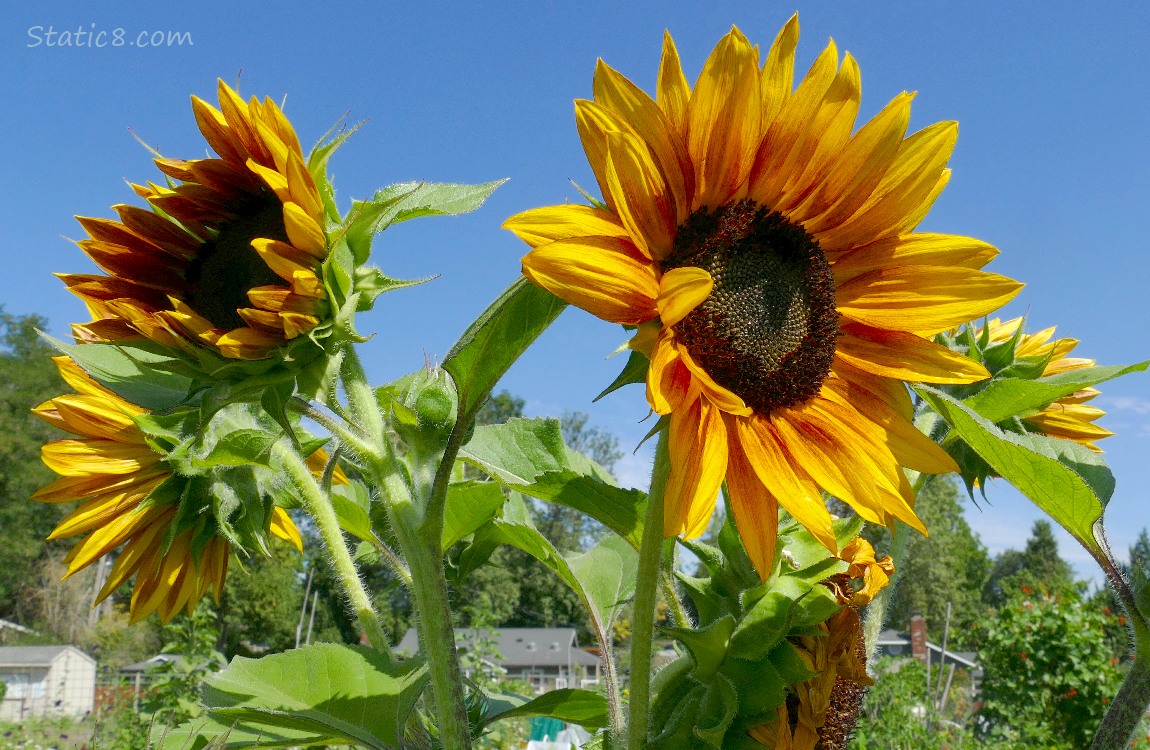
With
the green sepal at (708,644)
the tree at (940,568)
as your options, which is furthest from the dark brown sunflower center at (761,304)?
the tree at (940,568)

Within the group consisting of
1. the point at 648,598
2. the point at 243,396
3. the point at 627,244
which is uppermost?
the point at 627,244

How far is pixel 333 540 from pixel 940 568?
35.6 m

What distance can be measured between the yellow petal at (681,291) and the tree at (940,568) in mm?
29543

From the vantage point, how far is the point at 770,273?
1.07 meters

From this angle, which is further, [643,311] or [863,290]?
[863,290]

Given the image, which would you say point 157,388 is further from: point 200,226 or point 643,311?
point 643,311

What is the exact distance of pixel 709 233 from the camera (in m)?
1.02

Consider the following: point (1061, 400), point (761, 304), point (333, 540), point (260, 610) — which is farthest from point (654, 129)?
point (260, 610)

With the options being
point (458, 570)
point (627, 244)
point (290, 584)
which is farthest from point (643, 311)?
point (290, 584)

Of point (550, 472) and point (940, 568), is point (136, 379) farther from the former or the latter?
point (940, 568)

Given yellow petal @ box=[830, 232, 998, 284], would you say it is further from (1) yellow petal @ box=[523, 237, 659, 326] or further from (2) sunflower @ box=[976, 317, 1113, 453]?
(2) sunflower @ box=[976, 317, 1113, 453]

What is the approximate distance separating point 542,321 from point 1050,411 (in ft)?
3.57

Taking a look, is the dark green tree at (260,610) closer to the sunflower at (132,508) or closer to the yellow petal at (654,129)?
the sunflower at (132,508)

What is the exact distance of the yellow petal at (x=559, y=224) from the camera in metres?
0.76
